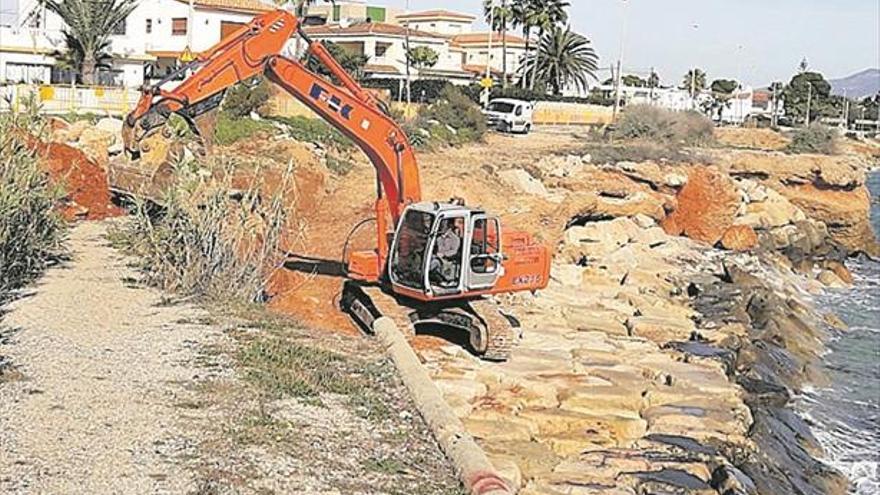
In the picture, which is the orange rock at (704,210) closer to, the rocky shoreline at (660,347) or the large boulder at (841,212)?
the rocky shoreline at (660,347)

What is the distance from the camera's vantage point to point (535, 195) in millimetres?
34000

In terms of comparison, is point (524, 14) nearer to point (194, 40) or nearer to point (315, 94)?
point (194, 40)

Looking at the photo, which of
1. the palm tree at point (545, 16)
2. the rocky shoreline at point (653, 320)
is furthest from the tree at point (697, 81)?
Result: the rocky shoreline at point (653, 320)

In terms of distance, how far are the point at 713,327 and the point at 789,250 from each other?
1929 cm

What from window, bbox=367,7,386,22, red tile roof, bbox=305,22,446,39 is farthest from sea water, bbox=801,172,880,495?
window, bbox=367,7,386,22

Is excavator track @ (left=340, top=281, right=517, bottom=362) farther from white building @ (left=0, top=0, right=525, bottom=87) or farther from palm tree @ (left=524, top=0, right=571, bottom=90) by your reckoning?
palm tree @ (left=524, top=0, right=571, bottom=90)

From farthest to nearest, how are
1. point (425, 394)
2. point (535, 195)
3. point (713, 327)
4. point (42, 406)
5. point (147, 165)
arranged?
point (535, 195) → point (147, 165) → point (713, 327) → point (425, 394) → point (42, 406)

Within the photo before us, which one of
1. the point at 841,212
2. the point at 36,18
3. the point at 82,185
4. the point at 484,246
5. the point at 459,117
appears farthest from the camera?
the point at 36,18

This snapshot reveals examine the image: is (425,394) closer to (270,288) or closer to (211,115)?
(270,288)

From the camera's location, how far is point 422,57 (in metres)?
80.6

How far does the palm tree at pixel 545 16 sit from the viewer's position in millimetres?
87438

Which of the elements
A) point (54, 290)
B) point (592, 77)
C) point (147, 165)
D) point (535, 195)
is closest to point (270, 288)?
point (54, 290)

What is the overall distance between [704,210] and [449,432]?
3161cm

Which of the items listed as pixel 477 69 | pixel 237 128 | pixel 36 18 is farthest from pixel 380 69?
pixel 237 128
